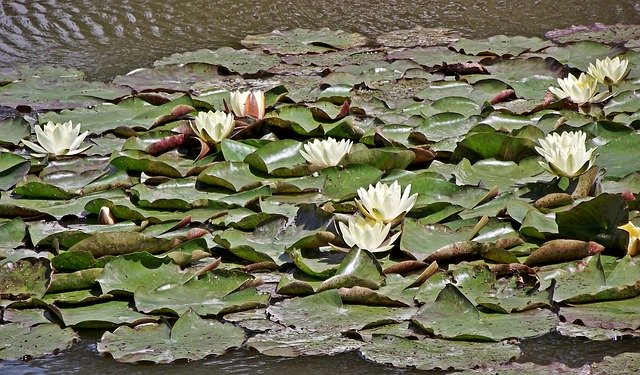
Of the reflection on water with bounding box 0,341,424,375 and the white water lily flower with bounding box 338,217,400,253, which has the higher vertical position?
the white water lily flower with bounding box 338,217,400,253

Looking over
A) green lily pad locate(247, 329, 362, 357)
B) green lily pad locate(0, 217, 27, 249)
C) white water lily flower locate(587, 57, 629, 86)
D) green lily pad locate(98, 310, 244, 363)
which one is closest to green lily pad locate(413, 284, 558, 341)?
green lily pad locate(247, 329, 362, 357)

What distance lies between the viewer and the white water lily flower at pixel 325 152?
374 centimetres

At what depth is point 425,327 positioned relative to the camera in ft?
9.00

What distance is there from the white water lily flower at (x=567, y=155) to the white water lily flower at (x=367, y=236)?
674 mm

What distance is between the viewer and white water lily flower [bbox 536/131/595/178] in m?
3.35

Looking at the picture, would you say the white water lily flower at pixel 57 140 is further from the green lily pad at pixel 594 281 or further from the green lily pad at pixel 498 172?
the green lily pad at pixel 594 281

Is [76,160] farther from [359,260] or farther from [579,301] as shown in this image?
[579,301]

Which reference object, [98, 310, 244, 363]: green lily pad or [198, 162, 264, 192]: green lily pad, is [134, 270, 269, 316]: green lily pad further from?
[198, 162, 264, 192]: green lily pad

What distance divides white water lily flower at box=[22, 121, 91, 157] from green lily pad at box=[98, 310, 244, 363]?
4.82ft

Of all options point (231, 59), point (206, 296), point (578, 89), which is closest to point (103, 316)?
point (206, 296)

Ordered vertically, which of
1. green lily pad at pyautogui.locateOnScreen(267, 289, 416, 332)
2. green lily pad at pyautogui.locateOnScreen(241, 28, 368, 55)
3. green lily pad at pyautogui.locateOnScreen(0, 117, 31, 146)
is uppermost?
green lily pad at pyautogui.locateOnScreen(241, 28, 368, 55)

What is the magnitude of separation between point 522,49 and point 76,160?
105 inches

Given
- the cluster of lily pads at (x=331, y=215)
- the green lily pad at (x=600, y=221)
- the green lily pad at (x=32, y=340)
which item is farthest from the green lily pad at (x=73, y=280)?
the green lily pad at (x=600, y=221)

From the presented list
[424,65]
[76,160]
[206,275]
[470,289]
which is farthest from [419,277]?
[424,65]
